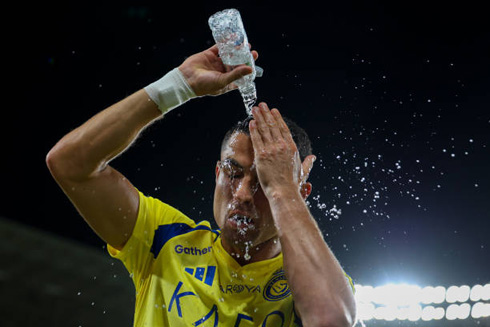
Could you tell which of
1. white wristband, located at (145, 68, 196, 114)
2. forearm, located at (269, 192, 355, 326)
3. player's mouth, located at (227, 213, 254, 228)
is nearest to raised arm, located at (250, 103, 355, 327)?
forearm, located at (269, 192, 355, 326)

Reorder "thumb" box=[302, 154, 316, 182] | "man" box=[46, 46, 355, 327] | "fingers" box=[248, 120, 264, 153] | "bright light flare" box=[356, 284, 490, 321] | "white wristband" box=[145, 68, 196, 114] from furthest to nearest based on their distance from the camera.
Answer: "bright light flare" box=[356, 284, 490, 321], "thumb" box=[302, 154, 316, 182], "fingers" box=[248, 120, 264, 153], "white wristband" box=[145, 68, 196, 114], "man" box=[46, 46, 355, 327]

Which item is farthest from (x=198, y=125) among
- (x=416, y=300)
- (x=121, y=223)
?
(x=416, y=300)

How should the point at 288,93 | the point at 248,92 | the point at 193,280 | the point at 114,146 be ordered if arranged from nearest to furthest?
the point at 114,146 → the point at 193,280 → the point at 248,92 → the point at 288,93

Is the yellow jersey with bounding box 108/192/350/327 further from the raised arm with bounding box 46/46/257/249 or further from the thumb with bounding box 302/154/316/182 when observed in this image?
the thumb with bounding box 302/154/316/182

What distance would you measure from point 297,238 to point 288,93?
3.91 m

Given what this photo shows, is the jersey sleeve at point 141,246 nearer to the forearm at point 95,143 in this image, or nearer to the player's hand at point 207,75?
the forearm at point 95,143

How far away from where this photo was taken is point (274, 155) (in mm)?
2273

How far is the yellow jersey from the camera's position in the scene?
221cm

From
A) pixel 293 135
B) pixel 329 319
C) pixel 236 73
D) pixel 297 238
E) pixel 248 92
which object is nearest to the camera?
pixel 329 319

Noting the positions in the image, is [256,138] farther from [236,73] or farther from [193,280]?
[193,280]

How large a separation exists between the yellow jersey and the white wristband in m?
0.53

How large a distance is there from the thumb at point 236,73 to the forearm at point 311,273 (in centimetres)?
61

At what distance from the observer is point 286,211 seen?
2.07 meters

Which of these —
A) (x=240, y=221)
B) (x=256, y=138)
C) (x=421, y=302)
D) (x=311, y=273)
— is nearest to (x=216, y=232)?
(x=240, y=221)
